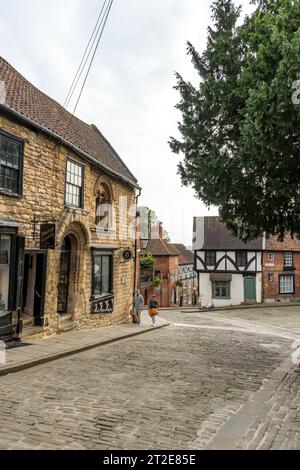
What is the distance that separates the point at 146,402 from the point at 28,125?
26.3 feet

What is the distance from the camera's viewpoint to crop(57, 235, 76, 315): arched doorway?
1348cm

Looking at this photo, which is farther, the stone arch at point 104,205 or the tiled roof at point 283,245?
the tiled roof at point 283,245

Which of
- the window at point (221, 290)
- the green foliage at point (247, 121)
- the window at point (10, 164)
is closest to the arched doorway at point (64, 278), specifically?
the window at point (10, 164)

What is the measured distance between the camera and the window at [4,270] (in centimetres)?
990

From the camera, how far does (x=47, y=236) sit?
10.9 m

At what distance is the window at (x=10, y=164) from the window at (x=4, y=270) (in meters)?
1.33

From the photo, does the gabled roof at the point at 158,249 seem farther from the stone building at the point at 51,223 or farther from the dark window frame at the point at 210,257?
the stone building at the point at 51,223

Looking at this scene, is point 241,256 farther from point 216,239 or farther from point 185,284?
point 185,284

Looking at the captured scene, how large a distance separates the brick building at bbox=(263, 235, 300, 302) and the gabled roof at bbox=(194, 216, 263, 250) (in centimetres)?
144

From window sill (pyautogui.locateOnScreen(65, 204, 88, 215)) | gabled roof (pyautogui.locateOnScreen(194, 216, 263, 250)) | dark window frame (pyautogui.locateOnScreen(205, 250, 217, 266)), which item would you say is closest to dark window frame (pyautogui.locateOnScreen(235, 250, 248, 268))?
gabled roof (pyautogui.locateOnScreen(194, 216, 263, 250))

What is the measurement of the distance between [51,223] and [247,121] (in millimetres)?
6140

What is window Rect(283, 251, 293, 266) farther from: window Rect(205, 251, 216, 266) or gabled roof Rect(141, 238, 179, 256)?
gabled roof Rect(141, 238, 179, 256)

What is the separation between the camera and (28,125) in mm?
10664
